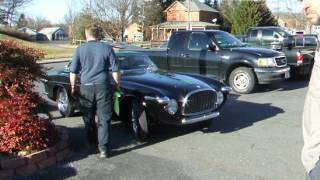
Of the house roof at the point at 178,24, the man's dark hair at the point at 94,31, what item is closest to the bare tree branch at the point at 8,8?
the house roof at the point at 178,24

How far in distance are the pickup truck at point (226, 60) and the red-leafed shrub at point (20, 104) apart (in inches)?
304

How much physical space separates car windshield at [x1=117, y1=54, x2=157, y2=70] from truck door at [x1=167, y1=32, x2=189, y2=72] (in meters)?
4.87

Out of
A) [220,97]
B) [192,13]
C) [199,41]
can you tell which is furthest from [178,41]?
[192,13]

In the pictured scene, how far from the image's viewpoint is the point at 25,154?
651 cm

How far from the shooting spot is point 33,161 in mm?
6492

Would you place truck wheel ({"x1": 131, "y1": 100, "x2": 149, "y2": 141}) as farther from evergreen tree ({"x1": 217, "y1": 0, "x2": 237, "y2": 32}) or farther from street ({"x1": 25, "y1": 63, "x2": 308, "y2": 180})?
evergreen tree ({"x1": 217, "y1": 0, "x2": 237, "y2": 32})

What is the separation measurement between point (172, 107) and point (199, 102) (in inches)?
24.1

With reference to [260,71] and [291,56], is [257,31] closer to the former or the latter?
[291,56]

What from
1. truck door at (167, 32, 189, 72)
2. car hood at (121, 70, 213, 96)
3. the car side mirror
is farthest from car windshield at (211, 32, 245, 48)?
car hood at (121, 70, 213, 96)

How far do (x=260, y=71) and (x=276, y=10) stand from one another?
182 ft

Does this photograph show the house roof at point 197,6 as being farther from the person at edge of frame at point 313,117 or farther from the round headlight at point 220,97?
the person at edge of frame at point 313,117

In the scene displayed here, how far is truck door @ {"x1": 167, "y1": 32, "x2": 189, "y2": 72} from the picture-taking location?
14914 millimetres

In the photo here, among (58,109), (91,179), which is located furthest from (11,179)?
(58,109)

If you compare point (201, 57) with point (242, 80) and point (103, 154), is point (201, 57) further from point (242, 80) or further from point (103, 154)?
point (103, 154)
